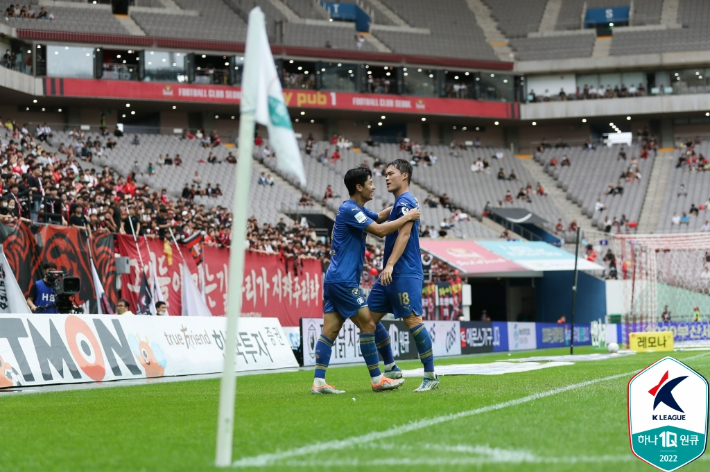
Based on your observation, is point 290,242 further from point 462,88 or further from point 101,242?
point 462,88

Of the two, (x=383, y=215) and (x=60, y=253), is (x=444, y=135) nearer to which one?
(x=60, y=253)

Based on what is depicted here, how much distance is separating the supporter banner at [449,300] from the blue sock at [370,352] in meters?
25.2

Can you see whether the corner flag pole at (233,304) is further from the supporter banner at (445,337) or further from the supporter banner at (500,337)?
the supporter banner at (500,337)

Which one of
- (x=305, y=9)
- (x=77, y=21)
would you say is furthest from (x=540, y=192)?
(x=77, y=21)

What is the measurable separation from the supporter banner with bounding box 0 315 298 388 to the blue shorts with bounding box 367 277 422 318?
5833mm

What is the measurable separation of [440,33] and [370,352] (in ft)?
201

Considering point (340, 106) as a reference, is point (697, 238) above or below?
below

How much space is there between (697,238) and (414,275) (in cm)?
3209

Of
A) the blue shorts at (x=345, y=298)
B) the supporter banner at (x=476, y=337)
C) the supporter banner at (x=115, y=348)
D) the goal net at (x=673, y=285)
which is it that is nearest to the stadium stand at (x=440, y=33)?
the goal net at (x=673, y=285)

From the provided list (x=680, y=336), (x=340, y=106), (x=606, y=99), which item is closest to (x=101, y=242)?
(x=680, y=336)

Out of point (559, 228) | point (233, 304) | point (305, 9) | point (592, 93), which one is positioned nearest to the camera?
point (233, 304)

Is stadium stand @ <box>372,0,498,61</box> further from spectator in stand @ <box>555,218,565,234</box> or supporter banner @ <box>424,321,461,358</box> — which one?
supporter banner @ <box>424,321,461,358</box>

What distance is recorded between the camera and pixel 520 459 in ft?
15.8

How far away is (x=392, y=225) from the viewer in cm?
941
